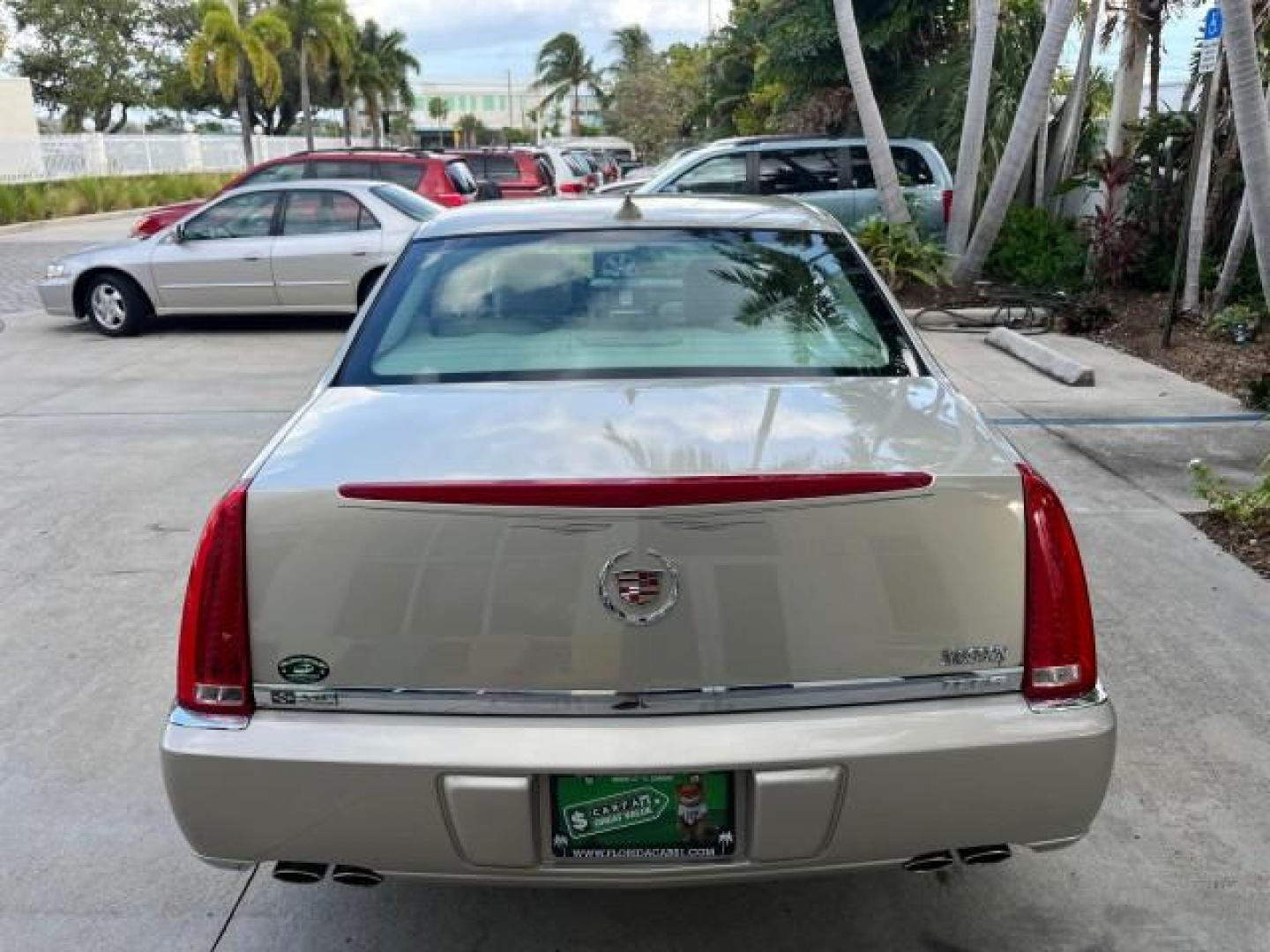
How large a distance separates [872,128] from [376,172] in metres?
5.82

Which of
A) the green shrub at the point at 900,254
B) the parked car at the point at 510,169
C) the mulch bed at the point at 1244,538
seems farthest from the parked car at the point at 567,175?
the mulch bed at the point at 1244,538

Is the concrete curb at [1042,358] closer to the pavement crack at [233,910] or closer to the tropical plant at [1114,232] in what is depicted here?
the tropical plant at [1114,232]

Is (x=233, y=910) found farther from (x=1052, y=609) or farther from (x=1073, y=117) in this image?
(x=1073, y=117)

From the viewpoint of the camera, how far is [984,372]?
9.26 metres

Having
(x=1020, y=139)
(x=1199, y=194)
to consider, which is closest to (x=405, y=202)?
(x=1020, y=139)

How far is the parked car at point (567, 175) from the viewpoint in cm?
1947

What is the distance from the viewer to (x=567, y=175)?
20438 millimetres

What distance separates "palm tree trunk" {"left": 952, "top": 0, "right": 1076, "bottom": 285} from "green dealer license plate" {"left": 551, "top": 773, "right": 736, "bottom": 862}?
33.3ft

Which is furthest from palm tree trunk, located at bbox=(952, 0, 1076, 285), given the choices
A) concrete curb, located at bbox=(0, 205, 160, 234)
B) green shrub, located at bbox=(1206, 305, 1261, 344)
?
concrete curb, located at bbox=(0, 205, 160, 234)

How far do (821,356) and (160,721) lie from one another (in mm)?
2430

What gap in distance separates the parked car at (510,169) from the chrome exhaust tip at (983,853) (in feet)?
55.3

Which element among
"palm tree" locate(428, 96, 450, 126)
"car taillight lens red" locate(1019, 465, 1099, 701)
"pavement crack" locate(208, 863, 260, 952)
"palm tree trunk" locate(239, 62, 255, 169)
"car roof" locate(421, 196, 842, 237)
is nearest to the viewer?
"car taillight lens red" locate(1019, 465, 1099, 701)

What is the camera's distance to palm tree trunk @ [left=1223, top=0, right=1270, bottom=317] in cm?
636

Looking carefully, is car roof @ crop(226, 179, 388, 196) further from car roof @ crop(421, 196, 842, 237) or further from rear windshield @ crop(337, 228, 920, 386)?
rear windshield @ crop(337, 228, 920, 386)
